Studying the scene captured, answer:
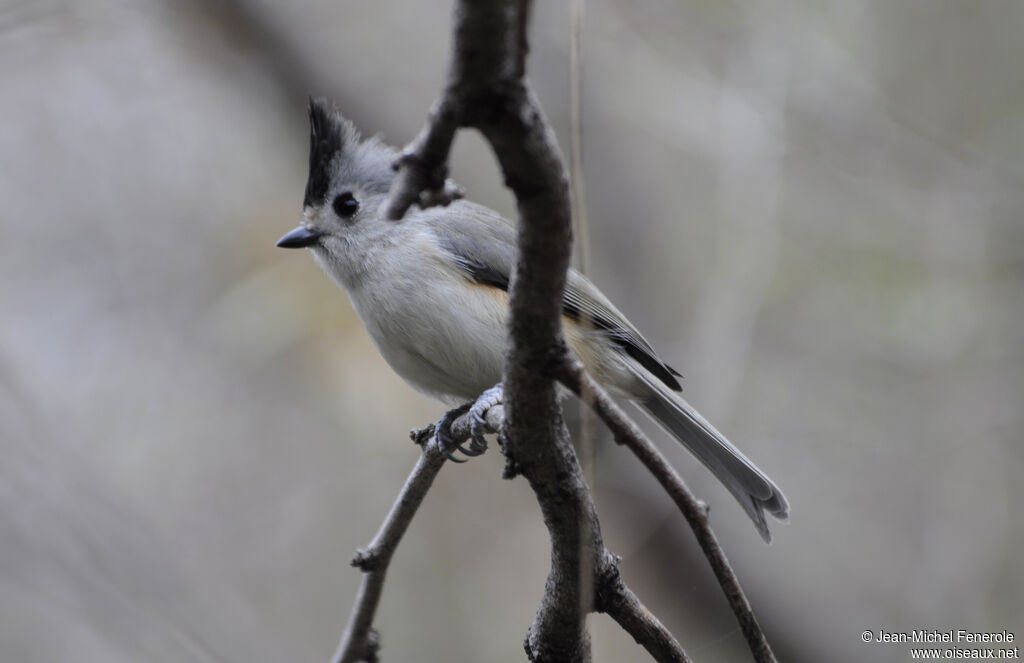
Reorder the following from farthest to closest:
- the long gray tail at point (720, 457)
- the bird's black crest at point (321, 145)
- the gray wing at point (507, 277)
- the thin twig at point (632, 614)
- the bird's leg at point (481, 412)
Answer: the bird's black crest at point (321, 145) < the gray wing at point (507, 277) < the long gray tail at point (720, 457) < the bird's leg at point (481, 412) < the thin twig at point (632, 614)

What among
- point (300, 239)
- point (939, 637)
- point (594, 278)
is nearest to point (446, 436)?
point (300, 239)

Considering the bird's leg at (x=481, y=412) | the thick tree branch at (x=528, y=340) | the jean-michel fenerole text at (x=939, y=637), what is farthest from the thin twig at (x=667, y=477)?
the jean-michel fenerole text at (x=939, y=637)

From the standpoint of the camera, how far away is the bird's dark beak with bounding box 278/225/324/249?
3.04 m

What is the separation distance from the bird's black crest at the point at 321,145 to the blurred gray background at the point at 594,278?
1563 mm

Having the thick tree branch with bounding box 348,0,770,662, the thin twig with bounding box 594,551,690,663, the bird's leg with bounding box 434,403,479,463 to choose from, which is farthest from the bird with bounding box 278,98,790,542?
the thin twig with bounding box 594,551,690,663

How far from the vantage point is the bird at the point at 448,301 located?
8.81 ft

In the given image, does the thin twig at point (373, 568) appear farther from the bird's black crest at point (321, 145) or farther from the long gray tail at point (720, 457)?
the bird's black crest at point (321, 145)

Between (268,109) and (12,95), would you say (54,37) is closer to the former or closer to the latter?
(12,95)

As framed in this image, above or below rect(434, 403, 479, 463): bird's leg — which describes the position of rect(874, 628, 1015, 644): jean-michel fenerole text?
above

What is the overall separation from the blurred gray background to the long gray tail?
3.23 feet

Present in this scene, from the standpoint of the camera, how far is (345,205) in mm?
3098

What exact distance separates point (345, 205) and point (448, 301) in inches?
25.1

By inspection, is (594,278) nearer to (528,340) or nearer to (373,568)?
(373,568)

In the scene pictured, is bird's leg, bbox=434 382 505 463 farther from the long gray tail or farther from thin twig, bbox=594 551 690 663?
the long gray tail
